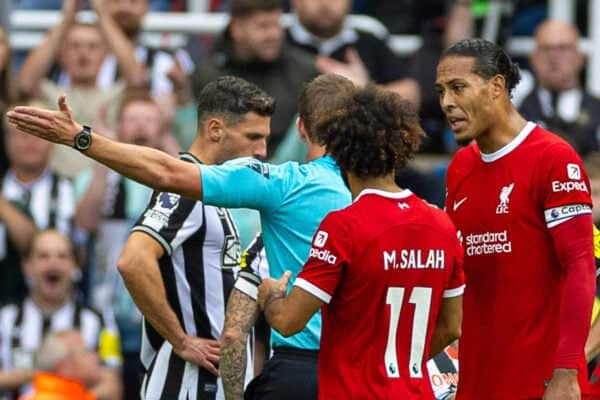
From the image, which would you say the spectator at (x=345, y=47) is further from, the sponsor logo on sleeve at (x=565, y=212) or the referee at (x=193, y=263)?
the sponsor logo on sleeve at (x=565, y=212)

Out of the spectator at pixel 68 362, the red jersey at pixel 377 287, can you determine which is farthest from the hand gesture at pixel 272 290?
the spectator at pixel 68 362

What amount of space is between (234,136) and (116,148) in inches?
55.2

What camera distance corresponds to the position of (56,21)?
40.3 feet

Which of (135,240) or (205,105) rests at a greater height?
(205,105)

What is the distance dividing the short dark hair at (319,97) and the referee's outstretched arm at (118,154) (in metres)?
0.83

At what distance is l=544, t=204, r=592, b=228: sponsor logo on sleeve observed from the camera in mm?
6320

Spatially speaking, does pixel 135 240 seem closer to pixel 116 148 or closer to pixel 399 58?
pixel 116 148

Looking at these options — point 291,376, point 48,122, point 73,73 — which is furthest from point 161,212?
point 73,73

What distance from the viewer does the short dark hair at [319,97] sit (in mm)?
6883

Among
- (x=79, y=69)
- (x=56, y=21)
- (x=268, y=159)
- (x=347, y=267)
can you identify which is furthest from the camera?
(x=56, y=21)

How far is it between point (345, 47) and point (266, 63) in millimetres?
908

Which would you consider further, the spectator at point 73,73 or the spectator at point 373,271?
the spectator at point 73,73

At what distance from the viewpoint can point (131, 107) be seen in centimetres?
1088

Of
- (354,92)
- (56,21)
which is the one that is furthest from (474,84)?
(56,21)
